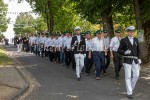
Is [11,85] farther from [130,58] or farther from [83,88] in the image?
[130,58]

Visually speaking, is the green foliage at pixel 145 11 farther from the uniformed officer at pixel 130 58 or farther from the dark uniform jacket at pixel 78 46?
the uniformed officer at pixel 130 58

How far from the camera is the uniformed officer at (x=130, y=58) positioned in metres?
12.2

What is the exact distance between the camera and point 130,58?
12.3m

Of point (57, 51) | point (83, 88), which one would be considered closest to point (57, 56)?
point (57, 51)

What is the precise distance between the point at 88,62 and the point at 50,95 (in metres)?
6.94

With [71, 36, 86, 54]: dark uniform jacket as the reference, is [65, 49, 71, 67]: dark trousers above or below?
below

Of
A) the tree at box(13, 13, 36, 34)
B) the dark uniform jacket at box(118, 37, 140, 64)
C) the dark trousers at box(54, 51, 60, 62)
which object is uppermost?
the tree at box(13, 13, 36, 34)

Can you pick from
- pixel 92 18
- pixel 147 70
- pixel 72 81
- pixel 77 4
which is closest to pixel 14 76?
pixel 72 81

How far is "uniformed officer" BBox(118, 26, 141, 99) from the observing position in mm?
12227

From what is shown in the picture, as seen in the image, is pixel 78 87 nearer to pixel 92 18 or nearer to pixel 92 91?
pixel 92 91

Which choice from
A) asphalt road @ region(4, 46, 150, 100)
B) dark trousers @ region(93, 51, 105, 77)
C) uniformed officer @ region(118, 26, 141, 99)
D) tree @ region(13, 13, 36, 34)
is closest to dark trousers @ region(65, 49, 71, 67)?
asphalt road @ region(4, 46, 150, 100)

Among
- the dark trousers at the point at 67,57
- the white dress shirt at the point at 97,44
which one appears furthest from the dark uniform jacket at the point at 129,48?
the dark trousers at the point at 67,57

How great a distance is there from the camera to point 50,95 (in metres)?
12.6

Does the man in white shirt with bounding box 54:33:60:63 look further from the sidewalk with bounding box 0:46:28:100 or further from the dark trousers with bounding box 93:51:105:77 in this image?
the dark trousers with bounding box 93:51:105:77
